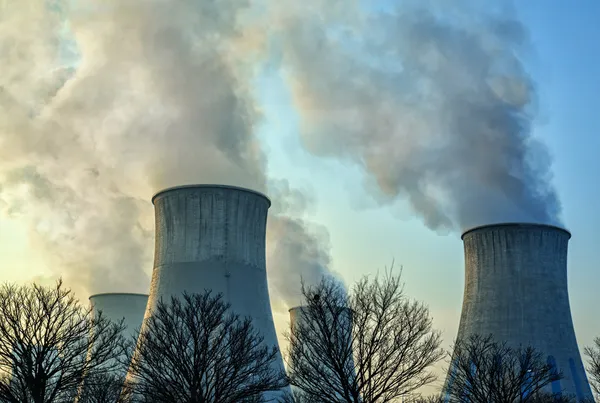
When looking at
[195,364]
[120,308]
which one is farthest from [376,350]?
[120,308]

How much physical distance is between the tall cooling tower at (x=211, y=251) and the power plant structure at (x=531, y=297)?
208 inches

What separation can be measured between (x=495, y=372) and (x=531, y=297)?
2.73 m

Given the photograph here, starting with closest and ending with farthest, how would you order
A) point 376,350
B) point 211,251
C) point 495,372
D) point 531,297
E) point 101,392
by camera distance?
point 376,350 < point 101,392 < point 495,372 < point 211,251 < point 531,297

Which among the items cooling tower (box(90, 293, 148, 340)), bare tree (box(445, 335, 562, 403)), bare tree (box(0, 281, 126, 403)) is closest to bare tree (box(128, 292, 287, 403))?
bare tree (box(0, 281, 126, 403))

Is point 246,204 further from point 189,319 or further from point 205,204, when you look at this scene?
point 189,319

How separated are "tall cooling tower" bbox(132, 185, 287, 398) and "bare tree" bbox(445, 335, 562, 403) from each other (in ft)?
12.7

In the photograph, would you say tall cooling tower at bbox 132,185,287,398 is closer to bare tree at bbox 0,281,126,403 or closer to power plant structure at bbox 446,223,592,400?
bare tree at bbox 0,281,126,403

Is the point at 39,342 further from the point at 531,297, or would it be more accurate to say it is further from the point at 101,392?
the point at 531,297

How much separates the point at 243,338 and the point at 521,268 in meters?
7.67

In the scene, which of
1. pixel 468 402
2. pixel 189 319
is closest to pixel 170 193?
pixel 189 319

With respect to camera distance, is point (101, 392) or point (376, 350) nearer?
point (376, 350)

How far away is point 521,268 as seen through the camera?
1695cm

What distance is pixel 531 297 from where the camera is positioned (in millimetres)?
16844

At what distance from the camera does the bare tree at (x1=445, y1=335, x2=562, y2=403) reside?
1423 centimetres
